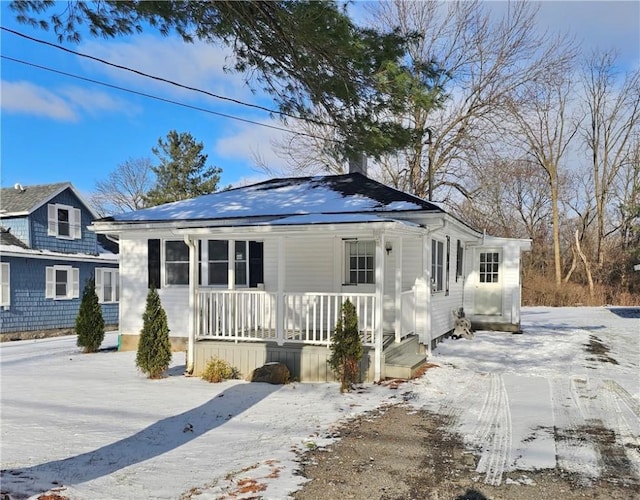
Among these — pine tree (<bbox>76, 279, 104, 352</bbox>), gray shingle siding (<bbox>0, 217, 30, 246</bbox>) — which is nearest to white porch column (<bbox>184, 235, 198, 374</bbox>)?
pine tree (<bbox>76, 279, 104, 352</bbox>)

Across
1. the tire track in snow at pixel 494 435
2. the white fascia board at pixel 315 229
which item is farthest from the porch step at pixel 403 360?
the white fascia board at pixel 315 229

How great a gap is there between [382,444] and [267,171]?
903 inches

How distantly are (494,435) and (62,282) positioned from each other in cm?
1763

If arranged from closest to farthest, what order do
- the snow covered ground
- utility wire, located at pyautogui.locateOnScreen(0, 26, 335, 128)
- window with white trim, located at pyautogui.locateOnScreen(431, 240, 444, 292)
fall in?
1. the snow covered ground
2. utility wire, located at pyautogui.locateOnScreen(0, 26, 335, 128)
3. window with white trim, located at pyautogui.locateOnScreen(431, 240, 444, 292)

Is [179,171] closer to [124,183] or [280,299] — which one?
[124,183]

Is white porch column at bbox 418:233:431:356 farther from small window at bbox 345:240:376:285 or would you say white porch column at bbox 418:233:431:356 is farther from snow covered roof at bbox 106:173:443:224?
small window at bbox 345:240:376:285

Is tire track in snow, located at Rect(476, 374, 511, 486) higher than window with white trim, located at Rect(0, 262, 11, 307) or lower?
lower

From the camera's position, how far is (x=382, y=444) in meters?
4.88

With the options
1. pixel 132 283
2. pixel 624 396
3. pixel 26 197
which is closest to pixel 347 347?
pixel 624 396

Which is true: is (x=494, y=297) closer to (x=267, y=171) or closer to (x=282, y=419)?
(x=282, y=419)

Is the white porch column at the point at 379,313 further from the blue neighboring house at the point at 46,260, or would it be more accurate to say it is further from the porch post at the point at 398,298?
the blue neighboring house at the point at 46,260

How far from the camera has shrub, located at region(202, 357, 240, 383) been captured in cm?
788

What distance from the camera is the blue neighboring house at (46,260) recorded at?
16.5 meters

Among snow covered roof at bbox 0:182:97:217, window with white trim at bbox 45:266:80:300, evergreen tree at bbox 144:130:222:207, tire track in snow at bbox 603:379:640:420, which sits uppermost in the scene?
evergreen tree at bbox 144:130:222:207
